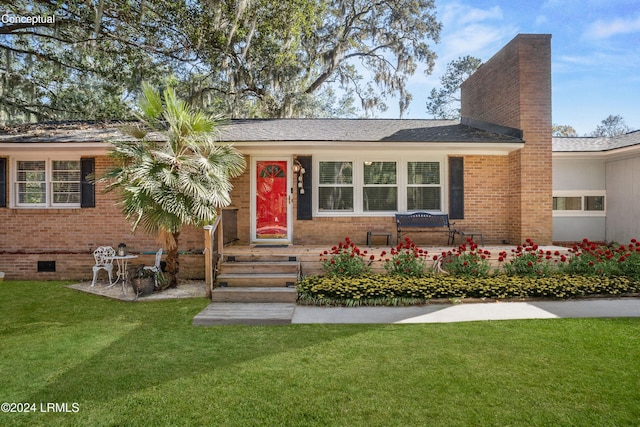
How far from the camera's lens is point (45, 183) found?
847 cm

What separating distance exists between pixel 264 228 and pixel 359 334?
5.04 meters

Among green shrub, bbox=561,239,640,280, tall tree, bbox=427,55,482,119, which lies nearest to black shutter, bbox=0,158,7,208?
green shrub, bbox=561,239,640,280

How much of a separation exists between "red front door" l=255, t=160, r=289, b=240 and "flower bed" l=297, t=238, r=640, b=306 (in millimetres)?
2206

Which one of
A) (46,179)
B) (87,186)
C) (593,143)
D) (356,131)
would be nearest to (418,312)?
(356,131)

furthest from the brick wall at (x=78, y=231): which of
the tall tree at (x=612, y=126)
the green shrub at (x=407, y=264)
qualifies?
the tall tree at (x=612, y=126)

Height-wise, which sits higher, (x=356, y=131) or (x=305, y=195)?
(x=356, y=131)

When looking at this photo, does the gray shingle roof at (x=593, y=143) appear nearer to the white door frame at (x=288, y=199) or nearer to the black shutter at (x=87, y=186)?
the white door frame at (x=288, y=199)

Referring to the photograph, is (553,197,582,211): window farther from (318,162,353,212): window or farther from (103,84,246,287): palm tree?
(103,84,246,287): palm tree

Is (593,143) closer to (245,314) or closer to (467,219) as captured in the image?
(467,219)

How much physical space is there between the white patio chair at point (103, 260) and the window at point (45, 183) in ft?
6.03

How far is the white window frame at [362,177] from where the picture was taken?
9.03 metres

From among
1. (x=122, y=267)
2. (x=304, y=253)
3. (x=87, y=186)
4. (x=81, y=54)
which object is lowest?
(x=122, y=267)

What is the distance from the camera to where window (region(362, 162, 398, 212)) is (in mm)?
9133

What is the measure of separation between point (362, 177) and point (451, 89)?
24.5 meters
